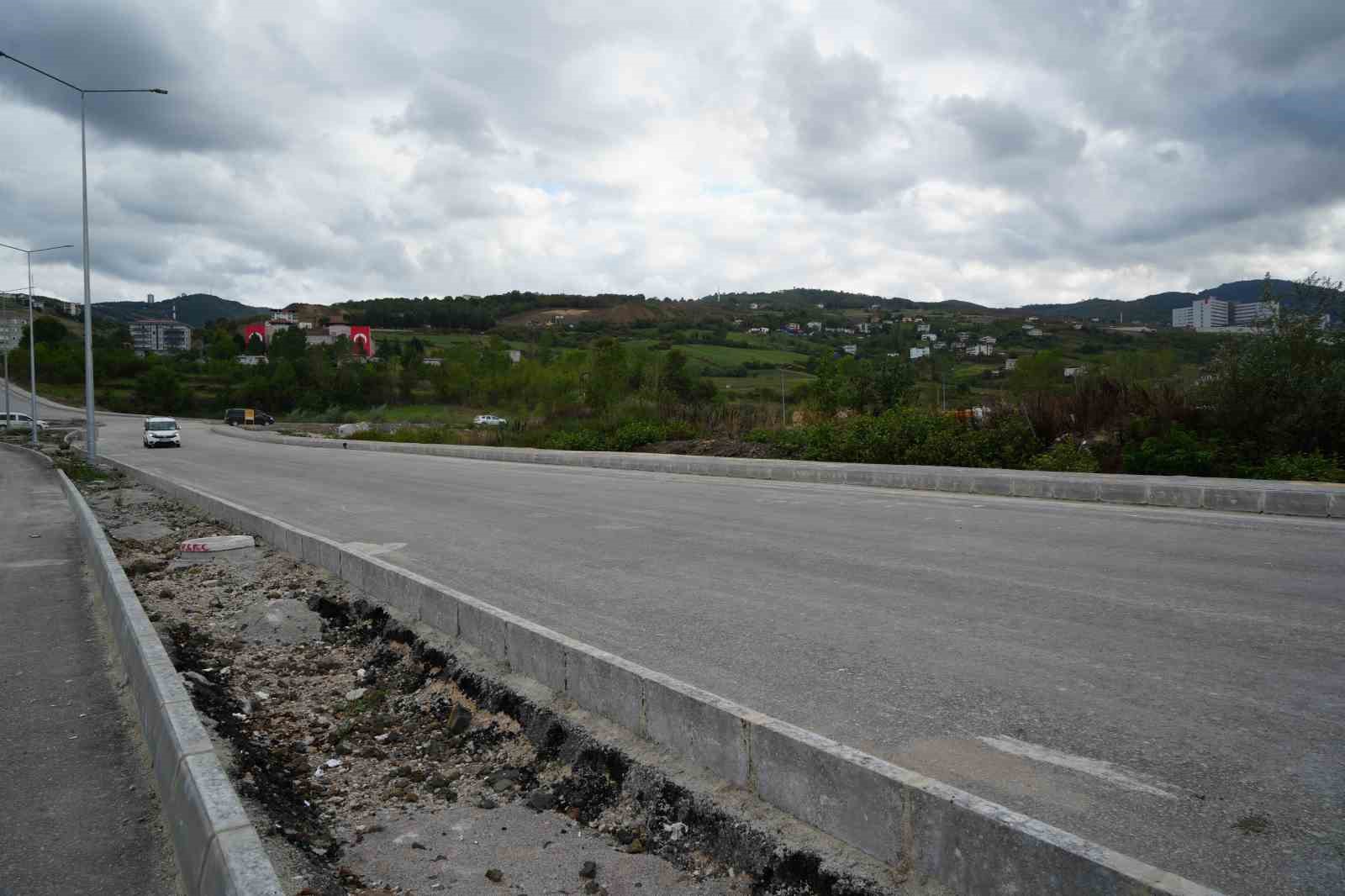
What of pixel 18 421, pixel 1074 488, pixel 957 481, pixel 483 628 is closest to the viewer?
pixel 483 628

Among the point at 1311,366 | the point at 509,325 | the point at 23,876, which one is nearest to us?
the point at 23,876

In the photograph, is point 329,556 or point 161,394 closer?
point 329,556

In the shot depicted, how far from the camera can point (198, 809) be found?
3.69m

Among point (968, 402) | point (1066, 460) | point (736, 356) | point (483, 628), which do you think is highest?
point (736, 356)

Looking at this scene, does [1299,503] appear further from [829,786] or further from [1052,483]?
[829,786]

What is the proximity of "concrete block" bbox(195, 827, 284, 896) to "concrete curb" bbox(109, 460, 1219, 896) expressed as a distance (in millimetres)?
1882

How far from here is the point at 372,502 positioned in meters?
16.5

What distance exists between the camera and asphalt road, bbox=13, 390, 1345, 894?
3732 millimetres

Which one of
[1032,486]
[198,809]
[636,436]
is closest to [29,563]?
[198,809]

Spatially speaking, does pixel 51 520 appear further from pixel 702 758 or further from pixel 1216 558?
pixel 1216 558

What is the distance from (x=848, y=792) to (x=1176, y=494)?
11.1m

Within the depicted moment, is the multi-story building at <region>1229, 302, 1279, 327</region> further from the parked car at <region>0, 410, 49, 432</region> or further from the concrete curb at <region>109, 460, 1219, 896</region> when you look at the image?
→ the parked car at <region>0, 410, 49, 432</region>

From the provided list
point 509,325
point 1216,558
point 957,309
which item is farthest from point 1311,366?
point 509,325

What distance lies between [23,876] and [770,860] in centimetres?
306
